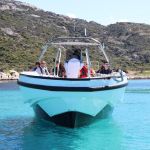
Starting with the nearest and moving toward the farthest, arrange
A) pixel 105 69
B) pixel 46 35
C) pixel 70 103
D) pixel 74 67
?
pixel 70 103 < pixel 74 67 < pixel 105 69 < pixel 46 35

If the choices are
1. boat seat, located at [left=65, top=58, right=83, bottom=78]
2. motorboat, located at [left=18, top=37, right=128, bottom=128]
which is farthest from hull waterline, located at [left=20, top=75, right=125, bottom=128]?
boat seat, located at [left=65, top=58, right=83, bottom=78]

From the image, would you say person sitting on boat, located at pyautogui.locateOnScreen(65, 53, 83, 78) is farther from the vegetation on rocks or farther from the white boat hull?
the vegetation on rocks

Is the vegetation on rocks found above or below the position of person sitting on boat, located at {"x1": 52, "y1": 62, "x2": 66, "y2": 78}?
above

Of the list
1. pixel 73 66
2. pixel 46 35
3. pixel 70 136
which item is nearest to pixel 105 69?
pixel 73 66

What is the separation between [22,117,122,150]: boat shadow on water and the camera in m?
14.3

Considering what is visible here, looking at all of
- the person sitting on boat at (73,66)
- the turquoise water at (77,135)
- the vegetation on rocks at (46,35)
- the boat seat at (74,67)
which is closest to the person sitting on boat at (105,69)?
the turquoise water at (77,135)

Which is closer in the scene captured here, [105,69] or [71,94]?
[71,94]

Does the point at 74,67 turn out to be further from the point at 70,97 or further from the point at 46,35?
the point at 46,35

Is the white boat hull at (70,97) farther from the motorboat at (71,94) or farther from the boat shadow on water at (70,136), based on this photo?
the boat shadow on water at (70,136)

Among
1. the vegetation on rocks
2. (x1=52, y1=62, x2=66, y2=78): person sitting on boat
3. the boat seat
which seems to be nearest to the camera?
the boat seat

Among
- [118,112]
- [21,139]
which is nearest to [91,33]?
[118,112]

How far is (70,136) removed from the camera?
1561 centimetres

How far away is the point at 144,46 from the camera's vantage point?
126m

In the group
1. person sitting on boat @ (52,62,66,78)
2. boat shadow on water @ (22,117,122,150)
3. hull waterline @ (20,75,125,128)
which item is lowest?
boat shadow on water @ (22,117,122,150)
